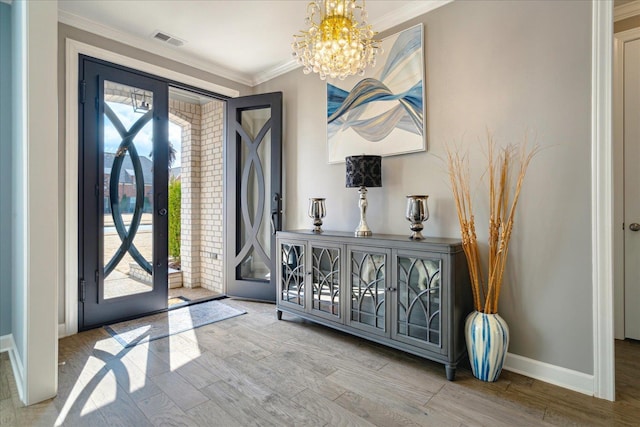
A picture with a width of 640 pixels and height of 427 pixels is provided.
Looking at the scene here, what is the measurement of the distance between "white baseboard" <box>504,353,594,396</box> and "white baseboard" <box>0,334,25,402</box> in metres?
3.00

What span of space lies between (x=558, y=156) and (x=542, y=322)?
1062 mm

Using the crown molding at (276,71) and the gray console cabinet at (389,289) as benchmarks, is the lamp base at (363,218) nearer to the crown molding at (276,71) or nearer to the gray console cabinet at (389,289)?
the gray console cabinet at (389,289)

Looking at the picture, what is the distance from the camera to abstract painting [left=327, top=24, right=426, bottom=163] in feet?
8.70

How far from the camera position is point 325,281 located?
110 inches

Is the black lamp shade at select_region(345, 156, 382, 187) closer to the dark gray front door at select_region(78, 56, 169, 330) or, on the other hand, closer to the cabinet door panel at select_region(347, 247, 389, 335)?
the cabinet door panel at select_region(347, 247, 389, 335)

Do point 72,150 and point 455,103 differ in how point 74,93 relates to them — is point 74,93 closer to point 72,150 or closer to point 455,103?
point 72,150

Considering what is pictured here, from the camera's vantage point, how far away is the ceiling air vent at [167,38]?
312 cm

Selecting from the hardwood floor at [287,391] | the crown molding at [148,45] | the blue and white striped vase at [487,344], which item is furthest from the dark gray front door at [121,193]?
the blue and white striped vase at [487,344]

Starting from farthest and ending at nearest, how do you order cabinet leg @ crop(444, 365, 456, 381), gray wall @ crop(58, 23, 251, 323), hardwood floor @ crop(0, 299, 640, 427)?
gray wall @ crop(58, 23, 251, 323)
cabinet leg @ crop(444, 365, 456, 381)
hardwood floor @ crop(0, 299, 640, 427)

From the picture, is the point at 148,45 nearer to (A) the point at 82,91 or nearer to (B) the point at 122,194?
(A) the point at 82,91

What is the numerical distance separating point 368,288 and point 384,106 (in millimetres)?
1570

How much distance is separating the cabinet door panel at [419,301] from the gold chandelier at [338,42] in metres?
1.31

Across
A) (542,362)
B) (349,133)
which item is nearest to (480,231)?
(542,362)

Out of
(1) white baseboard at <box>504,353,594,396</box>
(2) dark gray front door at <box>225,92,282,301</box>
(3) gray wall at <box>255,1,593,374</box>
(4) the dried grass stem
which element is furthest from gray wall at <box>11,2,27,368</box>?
(1) white baseboard at <box>504,353,594,396</box>
